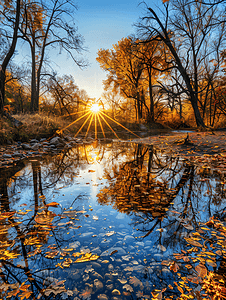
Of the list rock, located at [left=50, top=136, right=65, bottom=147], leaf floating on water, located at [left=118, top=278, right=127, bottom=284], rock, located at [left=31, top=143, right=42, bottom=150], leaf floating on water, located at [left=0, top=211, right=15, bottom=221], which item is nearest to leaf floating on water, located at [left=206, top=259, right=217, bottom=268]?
leaf floating on water, located at [left=118, top=278, right=127, bottom=284]

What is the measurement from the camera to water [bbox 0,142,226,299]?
4.49 feet

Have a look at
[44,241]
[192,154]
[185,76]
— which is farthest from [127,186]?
[185,76]

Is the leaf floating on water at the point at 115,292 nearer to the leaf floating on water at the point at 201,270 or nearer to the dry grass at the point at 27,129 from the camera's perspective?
the leaf floating on water at the point at 201,270

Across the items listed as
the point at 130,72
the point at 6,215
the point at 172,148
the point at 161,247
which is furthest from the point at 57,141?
the point at 130,72

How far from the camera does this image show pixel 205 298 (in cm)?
122

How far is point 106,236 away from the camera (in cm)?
201

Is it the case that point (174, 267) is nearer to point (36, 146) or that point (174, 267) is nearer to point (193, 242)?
point (193, 242)

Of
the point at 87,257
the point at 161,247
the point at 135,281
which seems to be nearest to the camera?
the point at 135,281

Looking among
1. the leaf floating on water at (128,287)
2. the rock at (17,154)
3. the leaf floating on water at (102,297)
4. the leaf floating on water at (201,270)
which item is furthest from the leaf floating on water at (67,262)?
the rock at (17,154)

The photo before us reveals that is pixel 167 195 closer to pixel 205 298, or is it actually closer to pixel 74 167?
pixel 205 298

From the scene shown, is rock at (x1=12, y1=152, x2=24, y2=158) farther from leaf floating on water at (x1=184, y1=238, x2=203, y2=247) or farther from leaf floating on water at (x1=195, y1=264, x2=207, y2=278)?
leaf floating on water at (x1=195, y1=264, x2=207, y2=278)

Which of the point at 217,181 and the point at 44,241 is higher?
the point at 217,181

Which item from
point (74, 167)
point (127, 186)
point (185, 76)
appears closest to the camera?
point (127, 186)

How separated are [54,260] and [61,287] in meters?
0.34
